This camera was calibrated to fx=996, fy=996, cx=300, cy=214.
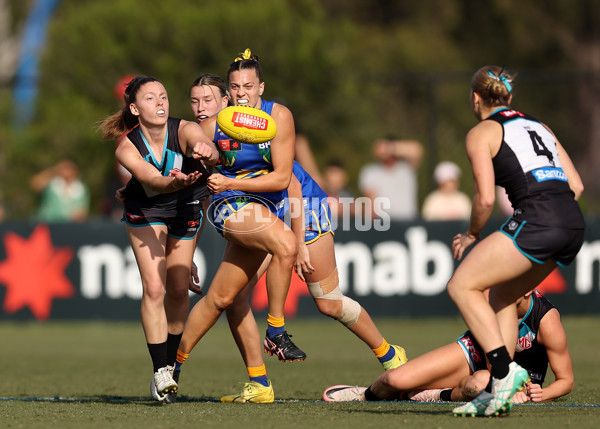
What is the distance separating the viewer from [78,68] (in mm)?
18250

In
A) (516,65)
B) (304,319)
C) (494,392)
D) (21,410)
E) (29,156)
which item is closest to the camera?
(494,392)

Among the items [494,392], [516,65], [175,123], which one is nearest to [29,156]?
[175,123]

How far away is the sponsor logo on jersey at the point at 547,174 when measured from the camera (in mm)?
5539

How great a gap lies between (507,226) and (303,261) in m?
1.55

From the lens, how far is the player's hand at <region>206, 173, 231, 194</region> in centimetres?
610

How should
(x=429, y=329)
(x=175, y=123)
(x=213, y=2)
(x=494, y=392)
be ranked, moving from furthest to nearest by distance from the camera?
(x=213, y=2) → (x=429, y=329) → (x=175, y=123) → (x=494, y=392)

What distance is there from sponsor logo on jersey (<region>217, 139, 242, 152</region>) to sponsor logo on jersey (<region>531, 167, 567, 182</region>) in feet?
6.26

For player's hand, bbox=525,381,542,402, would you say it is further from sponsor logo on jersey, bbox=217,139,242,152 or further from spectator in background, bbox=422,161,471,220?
spectator in background, bbox=422,161,471,220

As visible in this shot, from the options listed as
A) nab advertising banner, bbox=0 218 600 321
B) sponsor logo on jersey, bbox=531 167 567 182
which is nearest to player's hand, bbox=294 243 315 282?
sponsor logo on jersey, bbox=531 167 567 182

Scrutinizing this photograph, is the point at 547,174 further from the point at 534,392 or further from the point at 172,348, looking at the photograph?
the point at 172,348

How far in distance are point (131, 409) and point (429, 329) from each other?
6351 millimetres

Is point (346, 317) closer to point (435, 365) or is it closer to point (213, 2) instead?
point (435, 365)

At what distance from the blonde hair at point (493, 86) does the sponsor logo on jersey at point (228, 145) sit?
1.56 m

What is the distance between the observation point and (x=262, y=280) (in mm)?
12562
